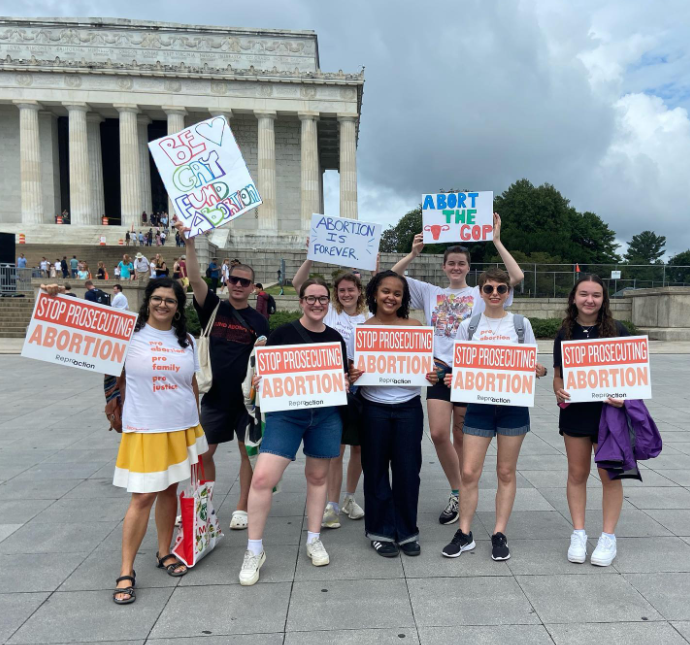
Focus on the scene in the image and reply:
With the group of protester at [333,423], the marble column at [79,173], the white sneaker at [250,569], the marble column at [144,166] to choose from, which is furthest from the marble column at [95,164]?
the white sneaker at [250,569]

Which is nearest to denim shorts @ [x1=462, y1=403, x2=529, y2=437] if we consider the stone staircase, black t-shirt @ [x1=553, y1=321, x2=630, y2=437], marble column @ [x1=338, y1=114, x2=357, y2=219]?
black t-shirt @ [x1=553, y1=321, x2=630, y2=437]

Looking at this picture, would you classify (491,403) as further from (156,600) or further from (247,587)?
(156,600)

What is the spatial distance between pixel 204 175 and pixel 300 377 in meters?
2.25

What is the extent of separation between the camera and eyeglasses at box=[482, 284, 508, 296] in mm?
3932

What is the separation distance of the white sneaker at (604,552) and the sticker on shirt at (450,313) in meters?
1.80

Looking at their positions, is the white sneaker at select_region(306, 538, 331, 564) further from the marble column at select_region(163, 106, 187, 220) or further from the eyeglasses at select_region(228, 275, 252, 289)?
the marble column at select_region(163, 106, 187, 220)

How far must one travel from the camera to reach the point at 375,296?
4.16 m

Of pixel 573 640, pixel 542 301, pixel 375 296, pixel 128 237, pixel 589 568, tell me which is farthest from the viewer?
pixel 128 237

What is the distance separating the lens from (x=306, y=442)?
3904mm

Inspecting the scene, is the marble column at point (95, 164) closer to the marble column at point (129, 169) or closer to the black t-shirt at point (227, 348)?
the marble column at point (129, 169)

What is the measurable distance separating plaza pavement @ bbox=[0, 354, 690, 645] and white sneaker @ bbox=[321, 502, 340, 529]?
4.0 inches

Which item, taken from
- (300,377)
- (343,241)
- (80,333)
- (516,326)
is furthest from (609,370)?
(80,333)

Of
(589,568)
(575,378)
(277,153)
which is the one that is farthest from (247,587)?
(277,153)

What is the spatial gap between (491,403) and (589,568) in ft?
4.15
